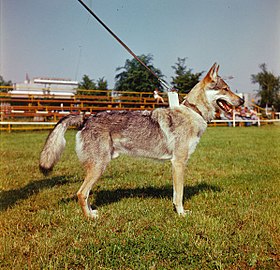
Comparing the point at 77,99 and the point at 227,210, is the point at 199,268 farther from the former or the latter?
the point at 77,99

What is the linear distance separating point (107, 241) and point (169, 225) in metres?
0.93

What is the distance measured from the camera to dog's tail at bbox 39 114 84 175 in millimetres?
4535

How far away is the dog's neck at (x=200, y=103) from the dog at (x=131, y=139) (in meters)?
0.02

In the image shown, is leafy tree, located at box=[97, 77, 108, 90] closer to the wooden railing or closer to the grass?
the wooden railing

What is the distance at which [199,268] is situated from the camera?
286 cm

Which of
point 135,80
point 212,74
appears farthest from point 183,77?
point 212,74

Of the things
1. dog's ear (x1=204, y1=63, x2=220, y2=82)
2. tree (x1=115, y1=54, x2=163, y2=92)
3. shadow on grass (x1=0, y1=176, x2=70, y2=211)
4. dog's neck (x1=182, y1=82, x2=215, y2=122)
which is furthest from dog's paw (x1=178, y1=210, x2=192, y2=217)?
tree (x1=115, y1=54, x2=163, y2=92)

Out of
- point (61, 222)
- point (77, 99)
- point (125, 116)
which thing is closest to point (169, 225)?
point (61, 222)

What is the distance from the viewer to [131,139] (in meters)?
4.71

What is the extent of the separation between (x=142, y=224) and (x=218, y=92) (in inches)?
107

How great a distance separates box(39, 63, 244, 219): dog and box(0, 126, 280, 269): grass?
510mm

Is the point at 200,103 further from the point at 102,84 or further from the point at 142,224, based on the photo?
the point at 102,84

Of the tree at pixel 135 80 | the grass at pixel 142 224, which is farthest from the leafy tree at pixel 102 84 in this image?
the grass at pixel 142 224

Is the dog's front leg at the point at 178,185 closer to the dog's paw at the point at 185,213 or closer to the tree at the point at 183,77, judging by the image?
the dog's paw at the point at 185,213
